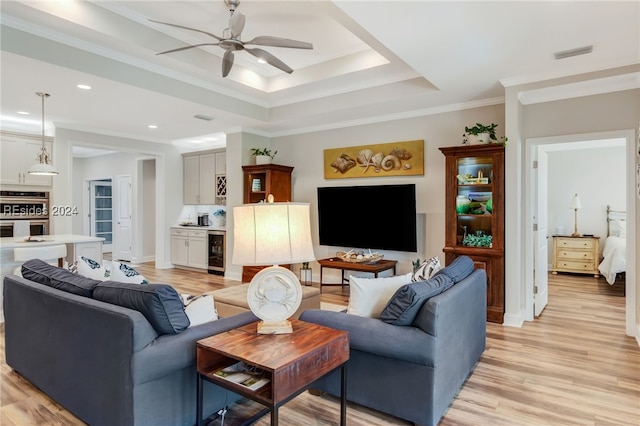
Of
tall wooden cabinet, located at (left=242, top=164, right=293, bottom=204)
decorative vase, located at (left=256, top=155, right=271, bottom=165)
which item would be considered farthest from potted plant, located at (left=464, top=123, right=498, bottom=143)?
decorative vase, located at (left=256, top=155, right=271, bottom=165)

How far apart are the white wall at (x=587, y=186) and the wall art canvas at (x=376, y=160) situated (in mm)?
3764

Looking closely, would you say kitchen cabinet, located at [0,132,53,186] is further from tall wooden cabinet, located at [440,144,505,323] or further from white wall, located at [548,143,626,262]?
white wall, located at [548,143,626,262]

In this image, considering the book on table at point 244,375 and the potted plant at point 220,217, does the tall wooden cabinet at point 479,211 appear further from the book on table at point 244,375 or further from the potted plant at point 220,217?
the potted plant at point 220,217

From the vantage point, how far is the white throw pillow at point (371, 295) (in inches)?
98.2

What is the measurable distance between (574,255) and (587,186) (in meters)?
1.33

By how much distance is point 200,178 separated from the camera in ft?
25.7

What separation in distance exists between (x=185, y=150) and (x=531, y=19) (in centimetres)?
690

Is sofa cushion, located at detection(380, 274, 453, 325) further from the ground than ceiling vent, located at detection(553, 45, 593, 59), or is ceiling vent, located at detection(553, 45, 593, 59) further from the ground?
ceiling vent, located at detection(553, 45, 593, 59)

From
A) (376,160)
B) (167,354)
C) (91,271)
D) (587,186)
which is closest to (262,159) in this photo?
(376,160)

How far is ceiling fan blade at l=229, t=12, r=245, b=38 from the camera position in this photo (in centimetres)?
284

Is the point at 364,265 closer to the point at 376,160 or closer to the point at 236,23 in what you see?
the point at 376,160

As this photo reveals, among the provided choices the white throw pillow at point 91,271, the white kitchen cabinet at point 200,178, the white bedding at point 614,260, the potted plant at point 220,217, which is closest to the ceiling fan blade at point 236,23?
the white throw pillow at point 91,271

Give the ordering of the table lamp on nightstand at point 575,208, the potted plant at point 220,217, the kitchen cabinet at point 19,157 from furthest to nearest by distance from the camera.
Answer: the potted plant at point 220,217, the table lamp on nightstand at point 575,208, the kitchen cabinet at point 19,157

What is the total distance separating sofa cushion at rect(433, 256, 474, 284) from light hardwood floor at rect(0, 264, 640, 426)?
0.78m
